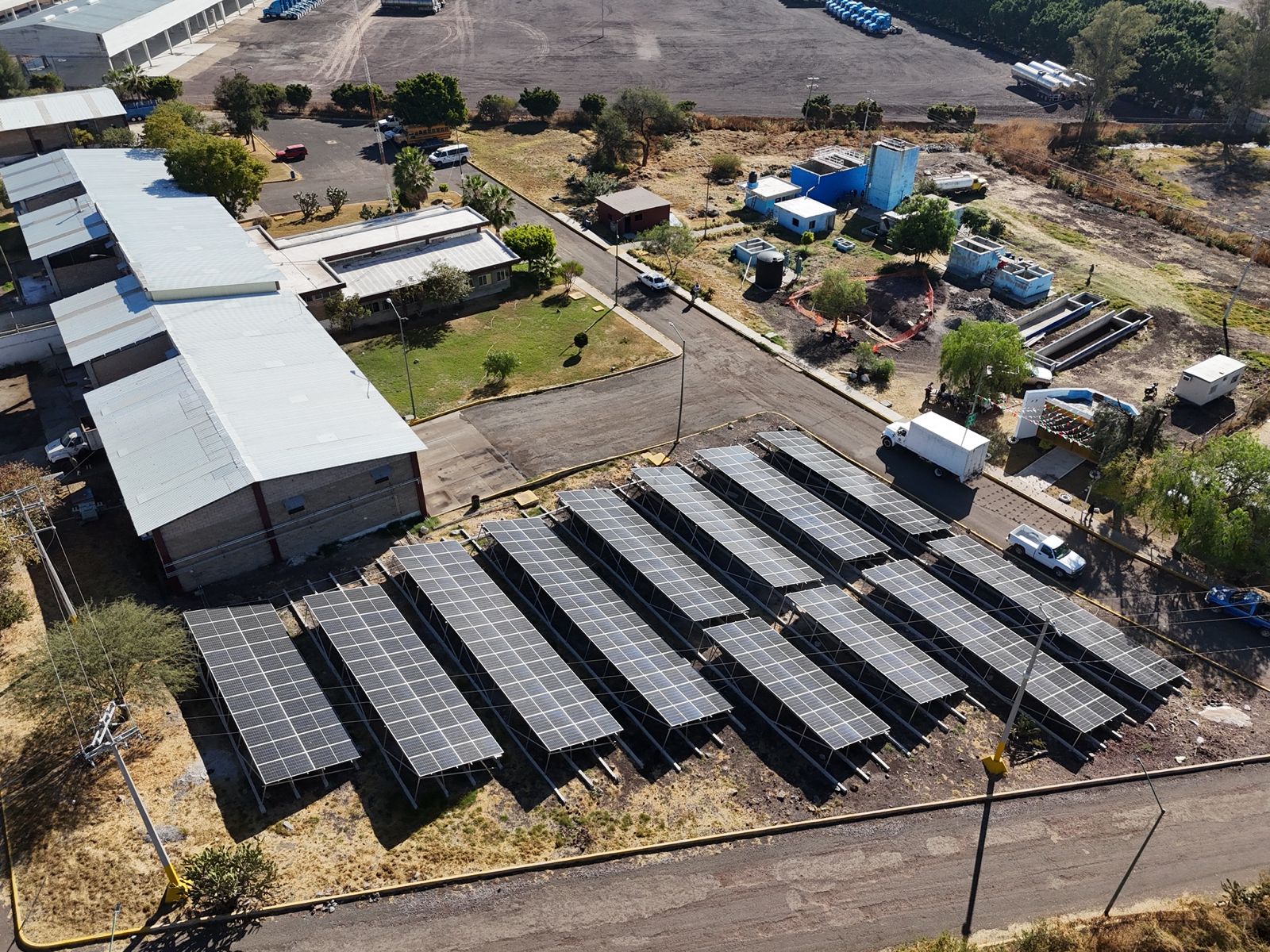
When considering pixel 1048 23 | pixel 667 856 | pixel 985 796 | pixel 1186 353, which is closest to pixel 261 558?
pixel 667 856

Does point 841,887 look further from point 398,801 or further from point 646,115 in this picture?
point 646,115

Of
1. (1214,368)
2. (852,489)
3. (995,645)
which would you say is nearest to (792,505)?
(852,489)

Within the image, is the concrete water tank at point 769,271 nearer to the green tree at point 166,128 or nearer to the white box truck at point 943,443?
the white box truck at point 943,443

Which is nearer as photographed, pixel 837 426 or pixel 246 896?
pixel 246 896

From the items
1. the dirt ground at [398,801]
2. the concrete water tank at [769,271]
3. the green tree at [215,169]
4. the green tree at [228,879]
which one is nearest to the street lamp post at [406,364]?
the dirt ground at [398,801]

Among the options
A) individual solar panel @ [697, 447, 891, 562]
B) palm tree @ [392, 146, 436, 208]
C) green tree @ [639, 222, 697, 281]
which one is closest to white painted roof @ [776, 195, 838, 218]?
green tree @ [639, 222, 697, 281]

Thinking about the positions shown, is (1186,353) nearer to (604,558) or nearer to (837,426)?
(837,426)
